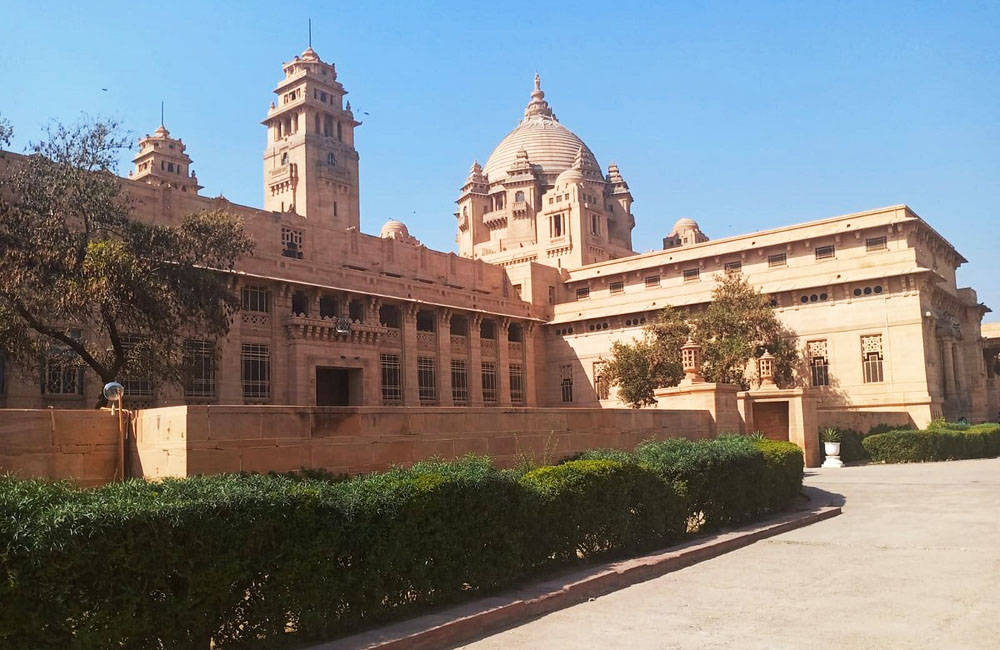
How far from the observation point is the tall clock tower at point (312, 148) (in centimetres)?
6356

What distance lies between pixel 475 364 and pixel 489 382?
1907 millimetres

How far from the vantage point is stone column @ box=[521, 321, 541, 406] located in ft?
154

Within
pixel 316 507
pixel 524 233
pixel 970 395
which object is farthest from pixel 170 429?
pixel 524 233

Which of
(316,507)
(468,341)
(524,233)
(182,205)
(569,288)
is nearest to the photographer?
(316,507)

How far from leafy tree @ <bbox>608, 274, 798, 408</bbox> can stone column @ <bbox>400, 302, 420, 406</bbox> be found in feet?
31.3

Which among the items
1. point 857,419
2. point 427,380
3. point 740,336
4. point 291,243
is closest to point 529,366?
point 427,380

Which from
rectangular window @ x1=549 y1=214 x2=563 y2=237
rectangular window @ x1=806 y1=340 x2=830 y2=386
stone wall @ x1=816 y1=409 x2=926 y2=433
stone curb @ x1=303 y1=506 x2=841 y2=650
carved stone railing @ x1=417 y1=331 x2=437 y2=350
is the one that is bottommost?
stone curb @ x1=303 y1=506 x2=841 y2=650

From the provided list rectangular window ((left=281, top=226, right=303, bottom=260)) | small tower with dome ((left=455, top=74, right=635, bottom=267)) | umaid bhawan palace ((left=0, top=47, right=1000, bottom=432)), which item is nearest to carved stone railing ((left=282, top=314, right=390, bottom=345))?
umaid bhawan palace ((left=0, top=47, right=1000, bottom=432))

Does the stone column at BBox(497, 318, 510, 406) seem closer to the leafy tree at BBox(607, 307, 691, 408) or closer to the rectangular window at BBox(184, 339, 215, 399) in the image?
the leafy tree at BBox(607, 307, 691, 408)

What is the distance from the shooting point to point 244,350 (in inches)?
1297

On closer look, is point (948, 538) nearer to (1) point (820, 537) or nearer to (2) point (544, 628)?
(1) point (820, 537)

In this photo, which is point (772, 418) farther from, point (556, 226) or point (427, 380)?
point (556, 226)

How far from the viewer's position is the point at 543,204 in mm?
70000

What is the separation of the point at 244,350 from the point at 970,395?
3906 cm
